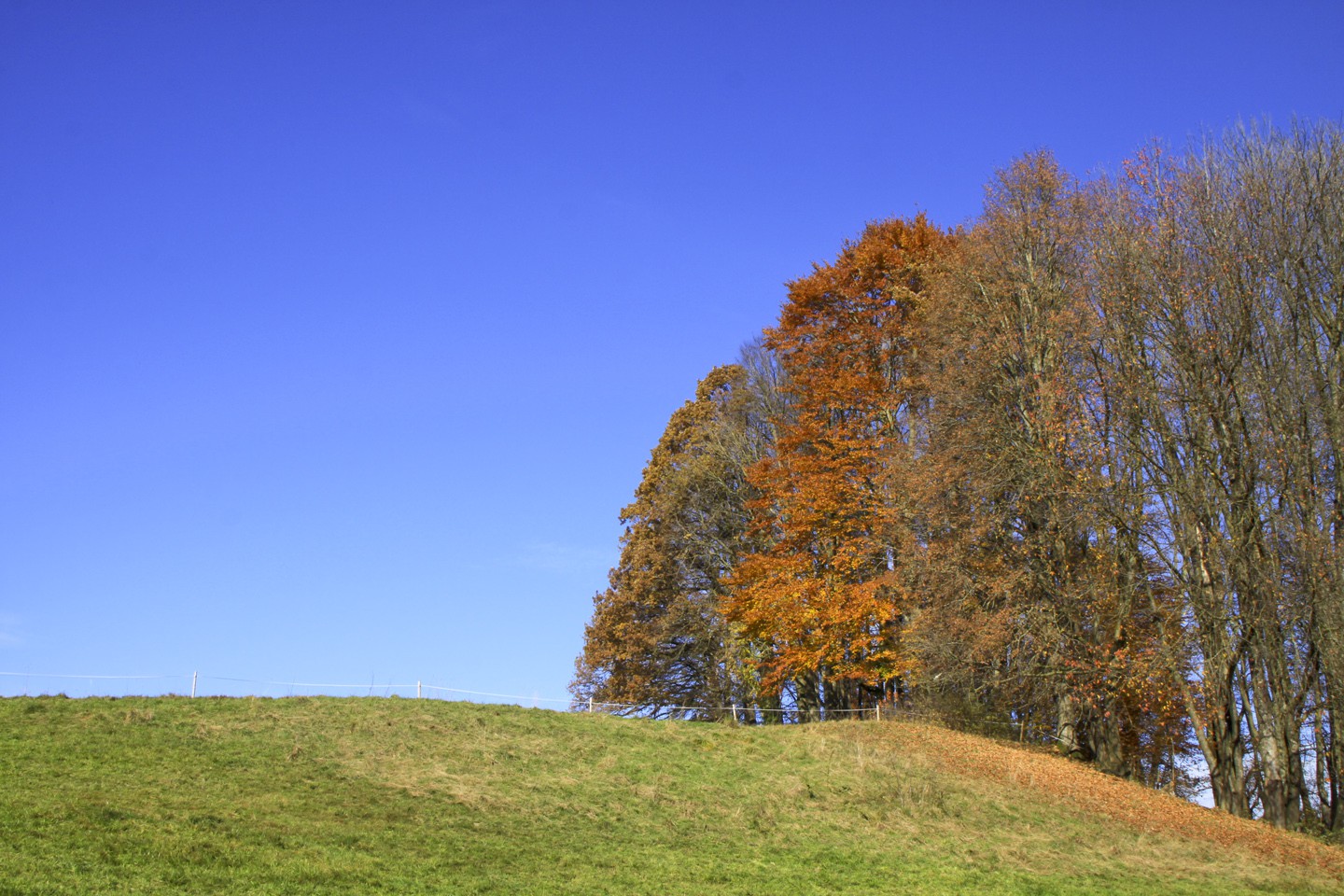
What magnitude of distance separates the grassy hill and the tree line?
2758mm

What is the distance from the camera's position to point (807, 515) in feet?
112

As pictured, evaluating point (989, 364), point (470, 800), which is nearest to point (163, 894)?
point (470, 800)

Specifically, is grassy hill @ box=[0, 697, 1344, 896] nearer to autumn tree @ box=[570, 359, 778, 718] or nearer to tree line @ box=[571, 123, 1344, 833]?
tree line @ box=[571, 123, 1344, 833]

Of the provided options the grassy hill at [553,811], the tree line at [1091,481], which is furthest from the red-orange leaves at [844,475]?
the grassy hill at [553,811]

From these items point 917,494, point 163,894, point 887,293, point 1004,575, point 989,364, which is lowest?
point 163,894

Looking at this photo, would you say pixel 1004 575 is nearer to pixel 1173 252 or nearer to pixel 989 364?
pixel 989 364

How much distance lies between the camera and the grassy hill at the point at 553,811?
1658 cm

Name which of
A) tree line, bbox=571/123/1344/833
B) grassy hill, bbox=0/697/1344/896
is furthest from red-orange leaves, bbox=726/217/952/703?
grassy hill, bbox=0/697/1344/896

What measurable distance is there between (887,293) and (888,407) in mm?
3907

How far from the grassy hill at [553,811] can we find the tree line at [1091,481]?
276 centimetres

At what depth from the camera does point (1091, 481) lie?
27.0 meters

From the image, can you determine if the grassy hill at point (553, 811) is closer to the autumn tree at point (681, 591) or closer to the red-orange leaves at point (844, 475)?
the red-orange leaves at point (844, 475)

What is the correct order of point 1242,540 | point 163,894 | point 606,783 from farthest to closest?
point 1242,540 → point 606,783 → point 163,894

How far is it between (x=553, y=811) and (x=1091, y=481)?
15.2 metres
